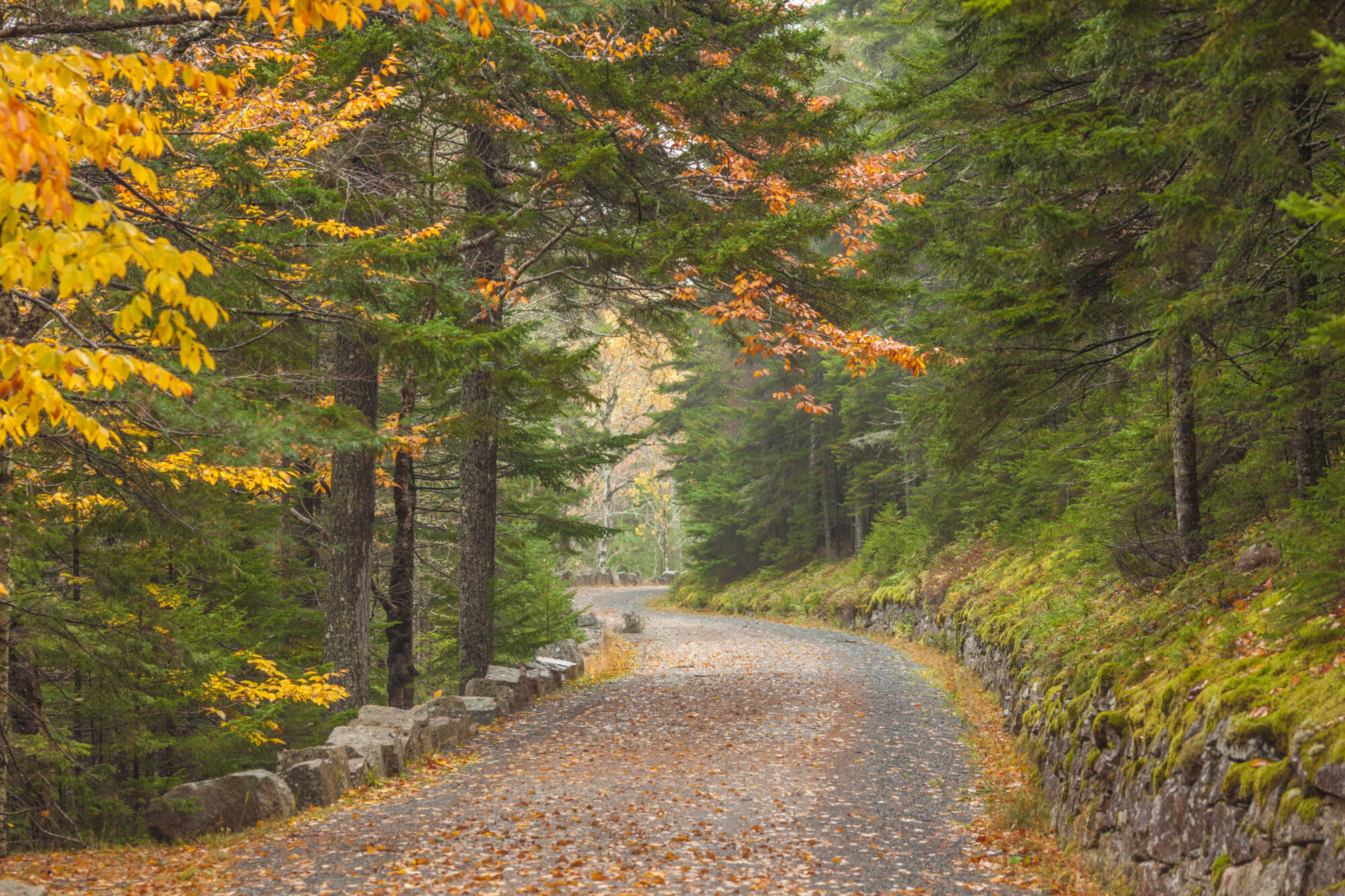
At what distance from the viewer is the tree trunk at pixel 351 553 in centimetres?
1071

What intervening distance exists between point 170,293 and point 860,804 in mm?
7056

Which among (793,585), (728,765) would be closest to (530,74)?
(728,765)

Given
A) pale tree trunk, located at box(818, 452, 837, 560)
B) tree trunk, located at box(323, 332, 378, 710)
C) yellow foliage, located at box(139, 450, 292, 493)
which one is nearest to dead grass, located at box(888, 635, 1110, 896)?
yellow foliage, located at box(139, 450, 292, 493)

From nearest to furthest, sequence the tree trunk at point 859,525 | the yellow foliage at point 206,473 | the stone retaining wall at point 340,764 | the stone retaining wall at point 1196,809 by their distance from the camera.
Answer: the stone retaining wall at point 1196,809 → the stone retaining wall at point 340,764 → the yellow foliage at point 206,473 → the tree trunk at point 859,525

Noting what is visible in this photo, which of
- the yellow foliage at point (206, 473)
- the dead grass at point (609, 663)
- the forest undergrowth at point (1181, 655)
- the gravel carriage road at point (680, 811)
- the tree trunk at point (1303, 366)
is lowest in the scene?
the dead grass at point (609, 663)

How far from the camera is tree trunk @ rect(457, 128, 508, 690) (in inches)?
494

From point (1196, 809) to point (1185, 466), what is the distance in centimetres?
362

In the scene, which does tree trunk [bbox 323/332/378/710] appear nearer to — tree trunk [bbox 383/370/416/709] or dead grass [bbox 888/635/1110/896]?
tree trunk [bbox 383/370/416/709]

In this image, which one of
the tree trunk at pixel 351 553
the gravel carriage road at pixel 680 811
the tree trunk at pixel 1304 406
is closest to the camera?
the tree trunk at pixel 1304 406

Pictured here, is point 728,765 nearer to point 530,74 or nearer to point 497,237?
point 497,237

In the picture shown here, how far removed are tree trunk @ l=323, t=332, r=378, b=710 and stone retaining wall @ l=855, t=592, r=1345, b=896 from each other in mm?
8280

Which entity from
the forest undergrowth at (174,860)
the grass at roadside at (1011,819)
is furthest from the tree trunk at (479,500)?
the grass at roadside at (1011,819)

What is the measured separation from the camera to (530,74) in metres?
10.1

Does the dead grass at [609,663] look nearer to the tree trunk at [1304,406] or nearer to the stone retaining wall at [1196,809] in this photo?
the stone retaining wall at [1196,809]
